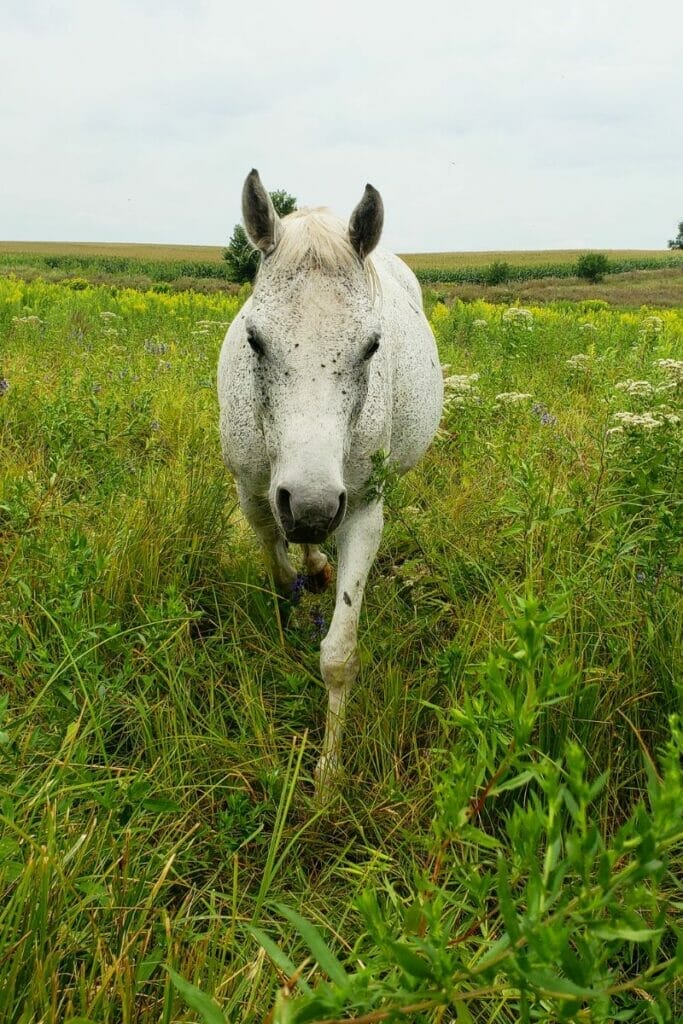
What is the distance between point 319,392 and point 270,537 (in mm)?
1321

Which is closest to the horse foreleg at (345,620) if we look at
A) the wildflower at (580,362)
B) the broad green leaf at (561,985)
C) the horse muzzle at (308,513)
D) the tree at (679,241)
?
the horse muzzle at (308,513)

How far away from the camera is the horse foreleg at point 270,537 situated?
9.93 ft

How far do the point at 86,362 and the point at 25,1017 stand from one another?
20.3ft

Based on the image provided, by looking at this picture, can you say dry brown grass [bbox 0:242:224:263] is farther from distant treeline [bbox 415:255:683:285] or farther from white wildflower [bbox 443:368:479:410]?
white wildflower [bbox 443:368:479:410]

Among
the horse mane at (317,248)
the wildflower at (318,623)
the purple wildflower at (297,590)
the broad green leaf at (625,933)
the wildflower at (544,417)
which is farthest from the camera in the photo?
the wildflower at (544,417)

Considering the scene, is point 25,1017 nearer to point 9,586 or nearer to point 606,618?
point 9,586

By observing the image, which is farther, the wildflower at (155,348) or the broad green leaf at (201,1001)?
the wildflower at (155,348)

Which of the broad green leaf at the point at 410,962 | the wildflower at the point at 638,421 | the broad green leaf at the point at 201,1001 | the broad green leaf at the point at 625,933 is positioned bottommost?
the broad green leaf at the point at 201,1001

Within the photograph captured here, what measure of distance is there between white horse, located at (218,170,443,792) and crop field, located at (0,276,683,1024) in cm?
16

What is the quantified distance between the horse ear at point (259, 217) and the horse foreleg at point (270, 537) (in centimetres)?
109

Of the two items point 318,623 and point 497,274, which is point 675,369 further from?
point 497,274

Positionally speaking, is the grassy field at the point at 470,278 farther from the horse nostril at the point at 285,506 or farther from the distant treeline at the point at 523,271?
the horse nostril at the point at 285,506

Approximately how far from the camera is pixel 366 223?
2.19 m

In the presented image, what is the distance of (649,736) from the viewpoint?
2271mm
